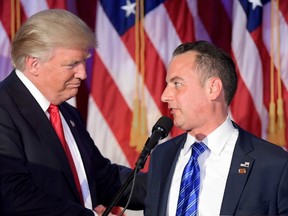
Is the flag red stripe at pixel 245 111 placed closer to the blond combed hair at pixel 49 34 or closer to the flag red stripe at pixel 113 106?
the flag red stripe at pixel 113 106

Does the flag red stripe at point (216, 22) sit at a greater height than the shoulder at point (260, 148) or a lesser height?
greater

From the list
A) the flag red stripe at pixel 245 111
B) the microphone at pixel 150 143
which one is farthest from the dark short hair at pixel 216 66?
the flag red stripe at pixel 245 111

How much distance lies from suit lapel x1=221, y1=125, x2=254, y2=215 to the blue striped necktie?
10 centimetres

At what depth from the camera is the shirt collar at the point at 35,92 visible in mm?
2500

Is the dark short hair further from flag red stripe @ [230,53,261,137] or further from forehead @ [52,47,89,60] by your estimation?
flag red stripe @ [230,53,261,137]

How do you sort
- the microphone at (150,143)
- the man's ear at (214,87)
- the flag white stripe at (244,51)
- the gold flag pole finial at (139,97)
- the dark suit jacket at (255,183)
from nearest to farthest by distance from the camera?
1. the microphone at (150,143)
2. the dark suit jacket at (255,183)
3. the man's ear at (214,87)
4. the gold flag pole finial at (139,97)
5. the flag white stripe at (244,51)

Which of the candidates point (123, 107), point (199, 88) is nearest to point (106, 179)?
point (199, 88)

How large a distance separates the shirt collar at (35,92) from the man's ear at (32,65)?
3cm

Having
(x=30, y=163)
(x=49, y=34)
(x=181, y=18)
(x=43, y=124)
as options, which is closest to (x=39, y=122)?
(x=43, y=124)

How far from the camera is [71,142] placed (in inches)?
103

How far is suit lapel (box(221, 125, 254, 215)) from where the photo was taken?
232 centimetres

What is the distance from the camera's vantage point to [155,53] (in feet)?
12.1

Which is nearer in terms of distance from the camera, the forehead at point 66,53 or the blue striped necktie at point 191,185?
the blue striped necktie at point 191,185

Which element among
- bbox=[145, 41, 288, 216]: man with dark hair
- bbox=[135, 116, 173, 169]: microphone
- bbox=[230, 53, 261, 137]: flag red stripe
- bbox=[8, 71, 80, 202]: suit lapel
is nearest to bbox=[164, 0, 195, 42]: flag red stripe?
bbox=[230, 53, 261, 137]: flag red stripe
